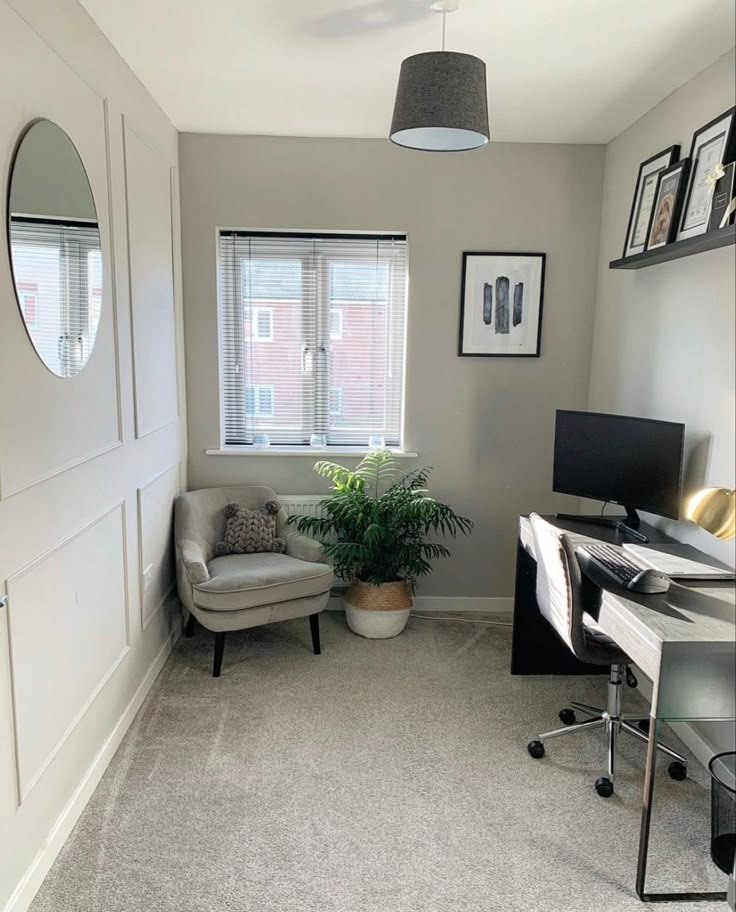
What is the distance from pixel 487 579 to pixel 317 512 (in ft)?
3.18

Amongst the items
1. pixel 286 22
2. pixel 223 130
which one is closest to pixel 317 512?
pixel 223 130

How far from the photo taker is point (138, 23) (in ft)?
6.95

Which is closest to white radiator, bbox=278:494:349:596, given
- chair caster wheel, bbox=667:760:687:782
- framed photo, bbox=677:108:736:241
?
chair caster wheel, bbox=667:760:687:782

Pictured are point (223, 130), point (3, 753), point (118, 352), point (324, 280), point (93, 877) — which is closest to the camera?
point (3, 753)

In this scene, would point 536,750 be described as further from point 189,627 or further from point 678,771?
point 189,627

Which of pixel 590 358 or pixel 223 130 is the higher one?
pixel 223 130

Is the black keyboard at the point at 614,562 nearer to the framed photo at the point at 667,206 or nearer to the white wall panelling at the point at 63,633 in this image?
the framed photo at the point at 667,206

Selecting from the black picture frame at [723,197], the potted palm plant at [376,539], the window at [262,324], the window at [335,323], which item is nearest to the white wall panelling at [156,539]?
the potted palm plant at [376,539]

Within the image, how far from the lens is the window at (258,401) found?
3428mm

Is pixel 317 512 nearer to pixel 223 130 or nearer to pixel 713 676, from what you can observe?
pixel 223 130

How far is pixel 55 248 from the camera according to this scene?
1.83m

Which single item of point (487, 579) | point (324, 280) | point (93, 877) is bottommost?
point (93, 877)

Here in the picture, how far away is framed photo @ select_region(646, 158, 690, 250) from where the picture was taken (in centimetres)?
186

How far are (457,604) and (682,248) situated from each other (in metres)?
2.28
